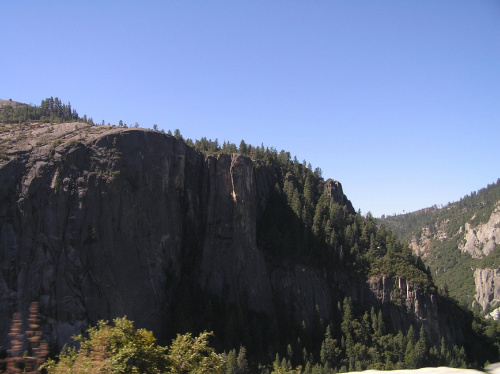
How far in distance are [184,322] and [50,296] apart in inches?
720

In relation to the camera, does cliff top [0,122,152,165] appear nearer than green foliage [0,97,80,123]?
Yes

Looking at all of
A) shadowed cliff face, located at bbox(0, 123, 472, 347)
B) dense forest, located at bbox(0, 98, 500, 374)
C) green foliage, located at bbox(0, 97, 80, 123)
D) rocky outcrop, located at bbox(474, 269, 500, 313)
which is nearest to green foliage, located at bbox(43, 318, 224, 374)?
dense forest, located at bbox(0, 98, 500, 374)

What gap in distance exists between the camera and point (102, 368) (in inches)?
459

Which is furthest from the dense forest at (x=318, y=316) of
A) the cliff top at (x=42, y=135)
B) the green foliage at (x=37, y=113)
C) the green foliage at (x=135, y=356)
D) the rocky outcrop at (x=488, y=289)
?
the rocky outcrop at (x=488, y=289)

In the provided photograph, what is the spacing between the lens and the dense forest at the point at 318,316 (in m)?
63.4

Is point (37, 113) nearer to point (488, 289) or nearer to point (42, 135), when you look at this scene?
point (42, 135)

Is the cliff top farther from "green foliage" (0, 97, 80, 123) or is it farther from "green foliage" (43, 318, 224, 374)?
"green foliage" (43, 318, 224, 374)

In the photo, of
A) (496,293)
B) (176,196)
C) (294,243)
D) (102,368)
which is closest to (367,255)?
(294,243)

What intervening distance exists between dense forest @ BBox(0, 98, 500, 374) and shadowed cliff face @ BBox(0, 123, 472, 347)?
2225 millimetres

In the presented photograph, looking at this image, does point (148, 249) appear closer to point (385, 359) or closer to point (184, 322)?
point (184, 322)

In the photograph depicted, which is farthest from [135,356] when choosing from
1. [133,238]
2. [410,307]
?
[410,307]

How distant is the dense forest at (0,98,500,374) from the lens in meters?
63.4

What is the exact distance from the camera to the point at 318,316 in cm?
7394

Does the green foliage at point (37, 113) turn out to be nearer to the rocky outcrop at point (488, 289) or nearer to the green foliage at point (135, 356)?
the green foliage at point (135, 356)
